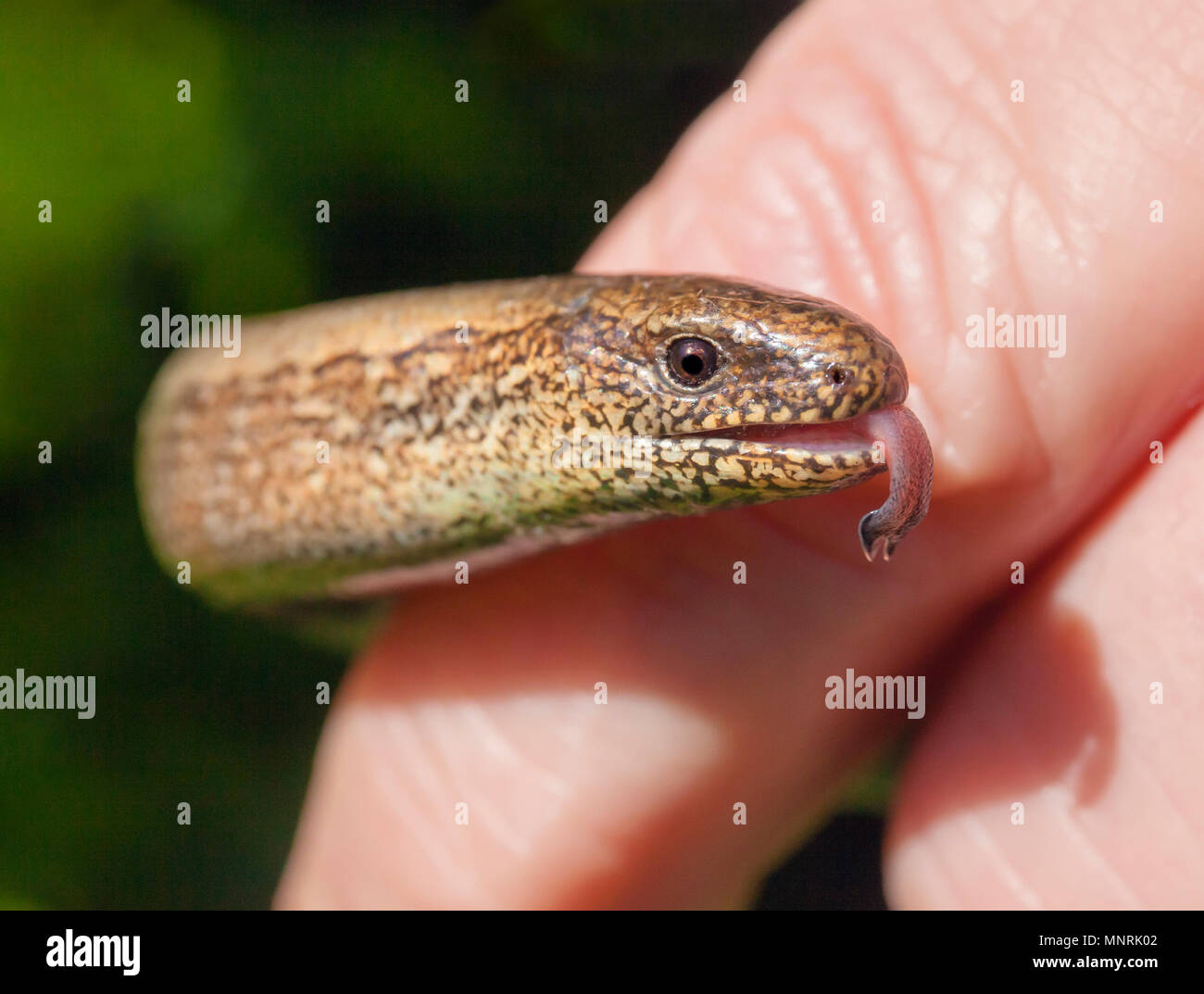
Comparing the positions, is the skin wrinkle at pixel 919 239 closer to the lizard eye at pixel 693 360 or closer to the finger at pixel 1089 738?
the lizard eye at pixel 693 360

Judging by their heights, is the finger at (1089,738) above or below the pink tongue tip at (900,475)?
below

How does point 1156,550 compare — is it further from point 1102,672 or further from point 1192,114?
point 1192,114

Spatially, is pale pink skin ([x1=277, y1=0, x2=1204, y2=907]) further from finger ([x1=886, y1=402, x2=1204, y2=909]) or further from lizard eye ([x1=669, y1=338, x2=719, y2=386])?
lizard eye ([x1=669, y1=338, x2=719, y2=386])

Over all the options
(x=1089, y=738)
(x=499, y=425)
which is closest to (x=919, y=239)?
(x=499, y=425)

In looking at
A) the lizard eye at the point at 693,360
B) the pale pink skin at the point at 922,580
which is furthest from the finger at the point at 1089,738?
the lizard eye at the point at 693,360

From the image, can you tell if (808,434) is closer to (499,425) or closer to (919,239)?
(919,239)

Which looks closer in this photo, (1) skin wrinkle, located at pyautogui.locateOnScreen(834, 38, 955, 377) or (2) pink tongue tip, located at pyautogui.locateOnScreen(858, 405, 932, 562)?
(2) pink tongue tip, located at pyautogui.locateOnScreen(858, 405, 932, 562)

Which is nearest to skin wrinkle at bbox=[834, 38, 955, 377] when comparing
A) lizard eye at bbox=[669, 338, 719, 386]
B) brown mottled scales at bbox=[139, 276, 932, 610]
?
brown mottled scales at bbox=[139, 276, 932, 610]
